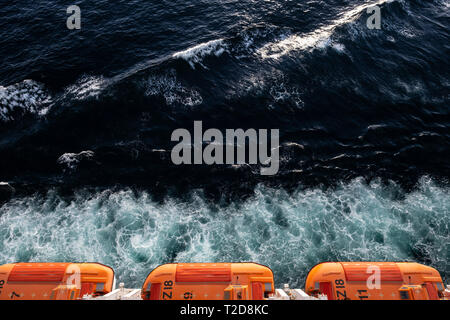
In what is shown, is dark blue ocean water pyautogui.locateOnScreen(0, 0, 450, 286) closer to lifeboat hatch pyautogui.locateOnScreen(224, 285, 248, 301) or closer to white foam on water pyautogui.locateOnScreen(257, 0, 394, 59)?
white foam on water pyautogui.locateOnScreen(257, 0, 394, 59)

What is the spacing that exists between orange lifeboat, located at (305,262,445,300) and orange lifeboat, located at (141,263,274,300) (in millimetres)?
4211

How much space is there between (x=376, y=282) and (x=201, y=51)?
3572 centimetres

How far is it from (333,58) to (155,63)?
26.3 m

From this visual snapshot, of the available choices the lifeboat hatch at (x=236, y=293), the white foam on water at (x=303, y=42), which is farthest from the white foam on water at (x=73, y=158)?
the white foam on water at (x=303, y=42)

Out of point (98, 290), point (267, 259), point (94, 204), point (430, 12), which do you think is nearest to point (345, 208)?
point (267, 259)

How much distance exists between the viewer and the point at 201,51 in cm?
4031

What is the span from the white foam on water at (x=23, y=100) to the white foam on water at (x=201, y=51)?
18.2m

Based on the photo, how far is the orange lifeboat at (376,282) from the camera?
63.6 ft

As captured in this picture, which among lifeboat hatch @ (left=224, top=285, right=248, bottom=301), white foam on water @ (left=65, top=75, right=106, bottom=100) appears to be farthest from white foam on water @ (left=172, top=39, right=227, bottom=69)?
lifeboat hatch @ (left=224, top=285, right=248, bottom=301)

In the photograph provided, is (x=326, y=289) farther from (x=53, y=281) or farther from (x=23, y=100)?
(x=23, y=100)

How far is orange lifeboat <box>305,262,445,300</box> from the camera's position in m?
19.4

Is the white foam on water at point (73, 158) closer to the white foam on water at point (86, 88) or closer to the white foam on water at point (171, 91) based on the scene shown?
the white foam on water at point (86, 88)

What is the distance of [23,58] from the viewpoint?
39875 mm

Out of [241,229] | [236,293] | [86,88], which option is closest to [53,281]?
[236,293]
